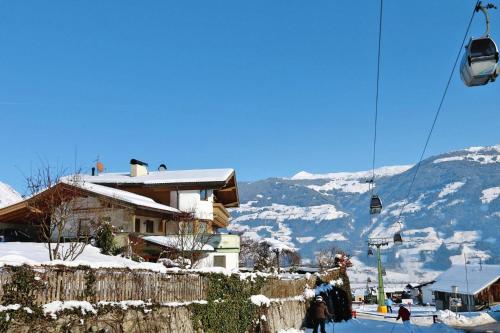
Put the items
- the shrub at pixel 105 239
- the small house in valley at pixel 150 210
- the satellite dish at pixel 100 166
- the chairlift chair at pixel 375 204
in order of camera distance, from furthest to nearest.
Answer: the satellite dish at pixel 100 166 < the chairlift chair at pixel 375 204 < the small house in valley at pixel 150 210 < the shrub at pixel 105 239

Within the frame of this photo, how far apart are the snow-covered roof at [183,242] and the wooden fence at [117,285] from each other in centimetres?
1643

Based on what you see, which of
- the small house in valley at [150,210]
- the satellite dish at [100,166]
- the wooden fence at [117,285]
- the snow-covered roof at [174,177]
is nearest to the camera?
the wooden fence at [117,285]

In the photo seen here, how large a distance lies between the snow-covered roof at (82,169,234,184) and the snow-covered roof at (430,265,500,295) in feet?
148

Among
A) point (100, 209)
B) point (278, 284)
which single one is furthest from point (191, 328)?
point (100, 209)

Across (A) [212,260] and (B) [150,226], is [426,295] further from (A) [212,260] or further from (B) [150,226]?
(B) [150,226]

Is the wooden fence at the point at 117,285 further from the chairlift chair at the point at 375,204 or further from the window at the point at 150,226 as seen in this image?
the window at the point at 150,226

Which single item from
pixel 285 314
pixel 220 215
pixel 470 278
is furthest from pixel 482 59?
pixel 470 278

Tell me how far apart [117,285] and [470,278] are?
7512cm

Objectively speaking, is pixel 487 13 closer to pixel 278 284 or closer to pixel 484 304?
pixel 278 284

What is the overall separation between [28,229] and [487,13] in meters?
30.6

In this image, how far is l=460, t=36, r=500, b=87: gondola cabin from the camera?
8547mm

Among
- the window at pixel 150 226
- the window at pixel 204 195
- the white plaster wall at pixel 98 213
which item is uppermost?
the window at pixel 204 195

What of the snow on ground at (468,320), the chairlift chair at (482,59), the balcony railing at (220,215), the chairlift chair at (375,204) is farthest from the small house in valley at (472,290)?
the chairlift chair at (482,59)

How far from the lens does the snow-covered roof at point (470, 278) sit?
7176 centimetres
